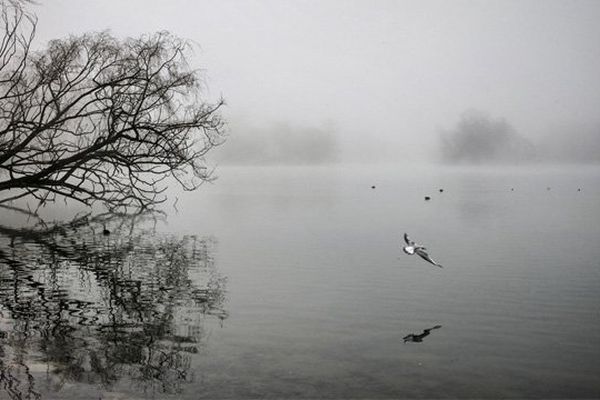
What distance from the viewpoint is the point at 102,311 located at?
1468 centimetres

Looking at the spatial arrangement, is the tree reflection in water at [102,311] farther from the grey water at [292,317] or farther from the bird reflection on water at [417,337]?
the bird reflection on water at [417,337]

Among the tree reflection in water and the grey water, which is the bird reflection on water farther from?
the tree reflection in water

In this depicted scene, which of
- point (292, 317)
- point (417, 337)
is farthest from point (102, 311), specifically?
point (417, 337)

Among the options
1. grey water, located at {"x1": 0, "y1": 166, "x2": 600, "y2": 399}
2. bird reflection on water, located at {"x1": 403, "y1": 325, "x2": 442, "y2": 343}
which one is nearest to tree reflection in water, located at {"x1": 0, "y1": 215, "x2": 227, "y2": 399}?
grey water, located at {"x1": 0, "y1": 166, "x2": 600, "y2": 399}

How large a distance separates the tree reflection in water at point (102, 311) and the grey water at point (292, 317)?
0.05 m

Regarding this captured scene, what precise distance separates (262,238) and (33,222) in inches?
570

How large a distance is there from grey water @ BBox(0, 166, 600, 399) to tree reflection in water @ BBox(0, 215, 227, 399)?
50mm

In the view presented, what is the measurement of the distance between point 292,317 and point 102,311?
482cm

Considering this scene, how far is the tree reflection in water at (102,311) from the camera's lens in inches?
411

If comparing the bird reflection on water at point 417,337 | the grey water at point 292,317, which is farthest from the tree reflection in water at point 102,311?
the bird reflection on water at point 417,337

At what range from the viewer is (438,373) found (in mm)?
11078

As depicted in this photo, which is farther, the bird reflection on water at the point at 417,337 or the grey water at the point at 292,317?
the bird reflection on water at the point at 417,337

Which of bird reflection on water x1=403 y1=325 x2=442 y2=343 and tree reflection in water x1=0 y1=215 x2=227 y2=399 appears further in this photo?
bird reflection on water x1=403 y1=325 x2=442 y2=343

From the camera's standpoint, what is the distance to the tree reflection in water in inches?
411
